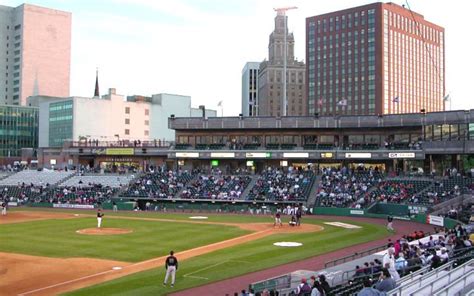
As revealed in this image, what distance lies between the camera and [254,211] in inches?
2643

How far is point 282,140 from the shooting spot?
8356 cm

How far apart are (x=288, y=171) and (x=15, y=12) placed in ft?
447

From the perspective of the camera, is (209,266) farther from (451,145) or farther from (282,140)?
(282,140)

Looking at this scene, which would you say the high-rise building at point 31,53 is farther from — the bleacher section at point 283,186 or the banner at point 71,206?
the bleacher section at point 283,186

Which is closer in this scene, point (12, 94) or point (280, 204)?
point (280, 204)

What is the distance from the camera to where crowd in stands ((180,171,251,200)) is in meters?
71.6

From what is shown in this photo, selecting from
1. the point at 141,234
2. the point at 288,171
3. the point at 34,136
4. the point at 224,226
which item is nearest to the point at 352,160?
the point at 288,171

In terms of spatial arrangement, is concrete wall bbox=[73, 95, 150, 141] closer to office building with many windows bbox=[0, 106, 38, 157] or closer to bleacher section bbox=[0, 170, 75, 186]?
bleacher section bbox=[0, 170, 75, 186]

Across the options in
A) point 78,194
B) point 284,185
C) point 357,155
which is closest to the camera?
point 284,185

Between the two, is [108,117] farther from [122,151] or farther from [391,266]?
[391,266]

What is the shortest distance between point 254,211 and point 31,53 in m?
133

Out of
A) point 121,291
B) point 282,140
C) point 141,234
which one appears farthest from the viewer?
point 282,140

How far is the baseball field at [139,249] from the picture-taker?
2612 centimetres

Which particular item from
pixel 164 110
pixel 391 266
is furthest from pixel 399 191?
pixel 164 110
